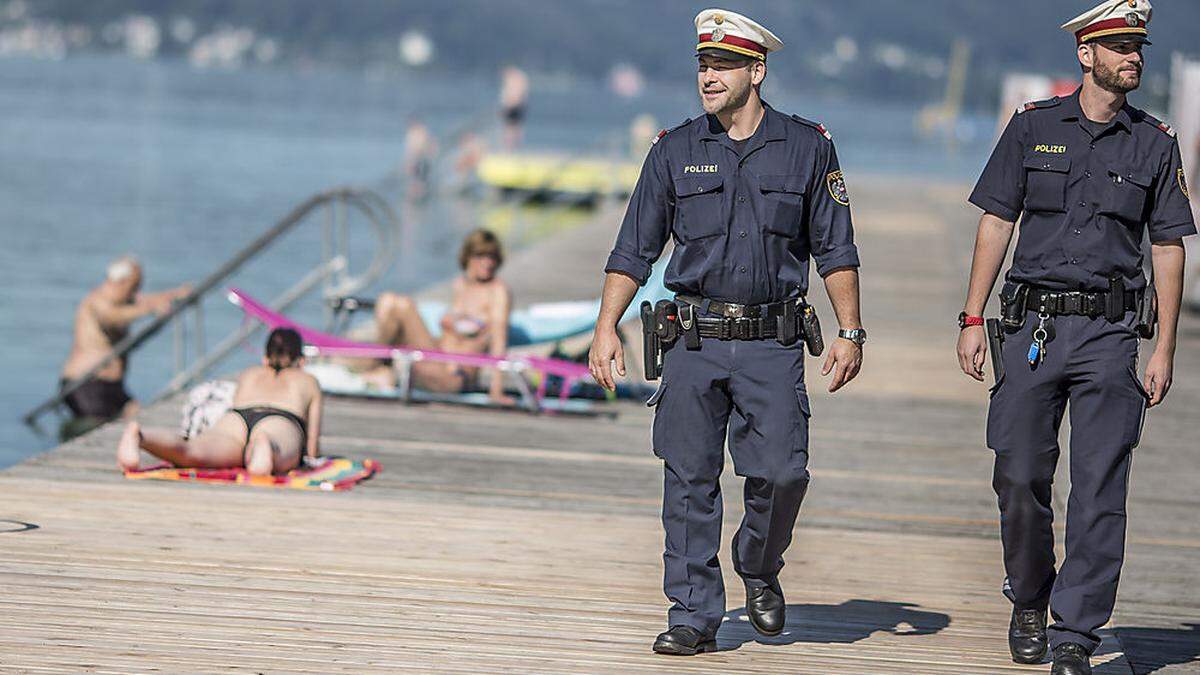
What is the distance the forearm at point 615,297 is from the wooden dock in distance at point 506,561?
0.99 m

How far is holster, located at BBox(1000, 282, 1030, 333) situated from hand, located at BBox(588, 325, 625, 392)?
1087mm

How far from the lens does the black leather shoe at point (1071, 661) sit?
5332 mm

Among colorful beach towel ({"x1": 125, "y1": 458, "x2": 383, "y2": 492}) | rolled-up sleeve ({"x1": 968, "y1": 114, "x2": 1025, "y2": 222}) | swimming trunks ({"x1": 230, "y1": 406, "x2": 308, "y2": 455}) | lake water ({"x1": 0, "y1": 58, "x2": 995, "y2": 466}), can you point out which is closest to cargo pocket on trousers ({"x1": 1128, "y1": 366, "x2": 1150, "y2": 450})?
rolled-up sleeve ({"x1": 968, "y1": 114, "x2": 1025, "y2": 222})

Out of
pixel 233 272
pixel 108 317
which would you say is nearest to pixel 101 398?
pixel 108 317

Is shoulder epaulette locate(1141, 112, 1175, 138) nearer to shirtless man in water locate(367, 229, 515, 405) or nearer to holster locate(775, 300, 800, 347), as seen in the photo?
holster locate(775, 300, 800, 347)

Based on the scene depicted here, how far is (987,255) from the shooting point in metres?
5.47

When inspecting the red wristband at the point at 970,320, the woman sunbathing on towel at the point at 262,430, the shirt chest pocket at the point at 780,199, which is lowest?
the woman sunbathing on towel at the point at 262,430

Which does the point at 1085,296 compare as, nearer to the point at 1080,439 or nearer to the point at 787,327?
the point at 1080,439

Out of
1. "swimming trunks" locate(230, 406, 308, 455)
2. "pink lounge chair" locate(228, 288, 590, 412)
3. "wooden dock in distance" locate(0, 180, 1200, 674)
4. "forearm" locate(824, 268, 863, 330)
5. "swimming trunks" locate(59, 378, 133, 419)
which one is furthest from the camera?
"swimming trunks" locate(59, 378, 133, 419)

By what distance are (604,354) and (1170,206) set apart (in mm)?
1636

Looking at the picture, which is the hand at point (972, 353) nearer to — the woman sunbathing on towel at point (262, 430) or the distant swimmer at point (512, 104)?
the woman sunbathing on towel at point (262, 430)

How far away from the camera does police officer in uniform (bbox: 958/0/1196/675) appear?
17.4 ft

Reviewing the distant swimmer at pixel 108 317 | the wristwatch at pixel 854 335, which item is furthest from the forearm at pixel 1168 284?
the distant swimmer at pixel 108 317

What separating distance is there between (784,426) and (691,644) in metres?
0.70
